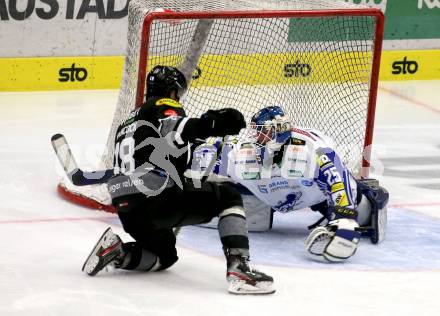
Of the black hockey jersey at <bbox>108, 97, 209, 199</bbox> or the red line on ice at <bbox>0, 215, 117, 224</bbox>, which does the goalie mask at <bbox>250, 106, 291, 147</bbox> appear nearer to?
the black hockey jersey at <bbox>108, 97, 209, 199</bbox>

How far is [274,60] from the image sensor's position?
302 inches

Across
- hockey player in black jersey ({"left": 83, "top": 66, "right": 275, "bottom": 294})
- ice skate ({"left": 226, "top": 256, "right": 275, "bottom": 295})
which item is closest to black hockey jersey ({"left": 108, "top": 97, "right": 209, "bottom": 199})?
hockey player in black jersey ({"left": 83, "top": 66, "right": 275, "bottom": 294})

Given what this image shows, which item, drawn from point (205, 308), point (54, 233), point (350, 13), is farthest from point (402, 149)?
point (205, 308)

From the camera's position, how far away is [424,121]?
893 cm

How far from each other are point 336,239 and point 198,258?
0.67 m

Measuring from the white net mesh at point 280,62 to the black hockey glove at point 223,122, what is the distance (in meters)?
1.80

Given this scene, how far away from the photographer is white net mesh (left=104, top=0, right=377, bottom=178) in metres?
6.57

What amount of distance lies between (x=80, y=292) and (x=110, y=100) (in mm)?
4392

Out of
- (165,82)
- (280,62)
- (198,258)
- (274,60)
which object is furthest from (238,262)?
(274,60)

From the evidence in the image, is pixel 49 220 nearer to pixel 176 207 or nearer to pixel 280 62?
pixel 176 207

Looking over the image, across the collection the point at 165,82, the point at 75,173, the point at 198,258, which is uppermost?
the point at 165,82

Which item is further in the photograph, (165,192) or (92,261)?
(92,261)

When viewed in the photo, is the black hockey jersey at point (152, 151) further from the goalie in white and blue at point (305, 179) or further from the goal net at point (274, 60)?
the goal net at point (274, 60)

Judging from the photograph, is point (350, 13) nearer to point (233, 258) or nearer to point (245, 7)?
point (245, 7)
